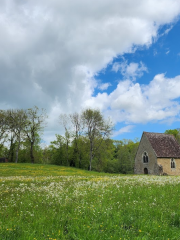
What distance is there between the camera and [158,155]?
1777 inches

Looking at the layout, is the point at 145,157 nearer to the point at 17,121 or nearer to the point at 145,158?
the point at 145,158

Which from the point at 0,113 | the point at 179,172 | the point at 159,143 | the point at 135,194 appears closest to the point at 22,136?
the point at 0,113

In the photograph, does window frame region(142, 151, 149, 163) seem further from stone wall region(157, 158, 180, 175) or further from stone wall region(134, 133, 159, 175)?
stone wall region(157, 158, 180, 175)

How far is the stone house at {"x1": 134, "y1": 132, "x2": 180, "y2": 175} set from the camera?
4531 centimetres

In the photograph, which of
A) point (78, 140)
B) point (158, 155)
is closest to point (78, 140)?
point (78, 140)

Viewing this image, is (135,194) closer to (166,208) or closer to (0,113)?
(166,208)

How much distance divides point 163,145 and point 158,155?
4.02 meters

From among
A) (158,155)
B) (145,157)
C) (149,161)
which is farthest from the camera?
(145,157)

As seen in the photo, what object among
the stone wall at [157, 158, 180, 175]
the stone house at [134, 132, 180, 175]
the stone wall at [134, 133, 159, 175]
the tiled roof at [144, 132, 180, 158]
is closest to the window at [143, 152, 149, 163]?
the stone house at [134, 132, 180, 175]

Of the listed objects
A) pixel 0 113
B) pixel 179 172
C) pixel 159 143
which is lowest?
pixel 179 172

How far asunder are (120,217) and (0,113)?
191 feet

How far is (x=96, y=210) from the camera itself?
6559 mm

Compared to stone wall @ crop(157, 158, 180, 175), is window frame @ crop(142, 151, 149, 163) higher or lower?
Answer: higher

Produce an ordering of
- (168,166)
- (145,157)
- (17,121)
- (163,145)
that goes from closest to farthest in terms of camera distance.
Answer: (168,166) < (163,145) < (145,157) < (17,121)
